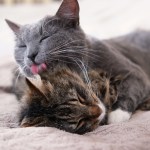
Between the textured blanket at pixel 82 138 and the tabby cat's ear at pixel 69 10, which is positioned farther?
the tabby cat's ear at pixel 69 10

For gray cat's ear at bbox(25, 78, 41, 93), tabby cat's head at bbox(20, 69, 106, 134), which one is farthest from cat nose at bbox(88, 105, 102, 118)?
gray cat's ear at bbox(25, 78, 41, 93)

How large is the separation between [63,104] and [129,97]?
0.45m

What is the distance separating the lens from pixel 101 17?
10.3 feet

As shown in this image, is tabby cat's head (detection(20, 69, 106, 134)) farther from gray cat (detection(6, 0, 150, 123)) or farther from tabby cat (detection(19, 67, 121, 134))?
gray cat (detection(6, 0, 150, 123))

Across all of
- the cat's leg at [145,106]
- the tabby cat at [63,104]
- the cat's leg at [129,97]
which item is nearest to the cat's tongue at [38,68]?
the tabby cat at [63,104]

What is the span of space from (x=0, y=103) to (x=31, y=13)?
1810mm

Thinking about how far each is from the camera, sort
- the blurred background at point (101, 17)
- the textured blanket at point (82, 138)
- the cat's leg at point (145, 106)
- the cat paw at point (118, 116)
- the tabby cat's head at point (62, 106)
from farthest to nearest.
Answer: the blurred background at point (101, 17), the cat's leg at point (145, 106), the cat paw at point (118, 116), the tabby cat's head at point (62, 106), the textured blanket at point (82, 138)

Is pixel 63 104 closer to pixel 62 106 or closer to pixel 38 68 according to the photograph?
pixel 62 106

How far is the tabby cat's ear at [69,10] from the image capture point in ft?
5.38

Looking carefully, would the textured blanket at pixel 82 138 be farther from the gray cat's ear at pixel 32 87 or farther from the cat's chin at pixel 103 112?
the gray cat's ear at pixel 32 87

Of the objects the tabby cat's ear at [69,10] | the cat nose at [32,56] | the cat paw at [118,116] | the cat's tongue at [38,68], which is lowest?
the cat paw at [118,116]

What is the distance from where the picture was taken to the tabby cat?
4.09ft

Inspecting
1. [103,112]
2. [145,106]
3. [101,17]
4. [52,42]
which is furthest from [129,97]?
[101,17]

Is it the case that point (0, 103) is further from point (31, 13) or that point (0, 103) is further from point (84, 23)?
point (31, 13)
